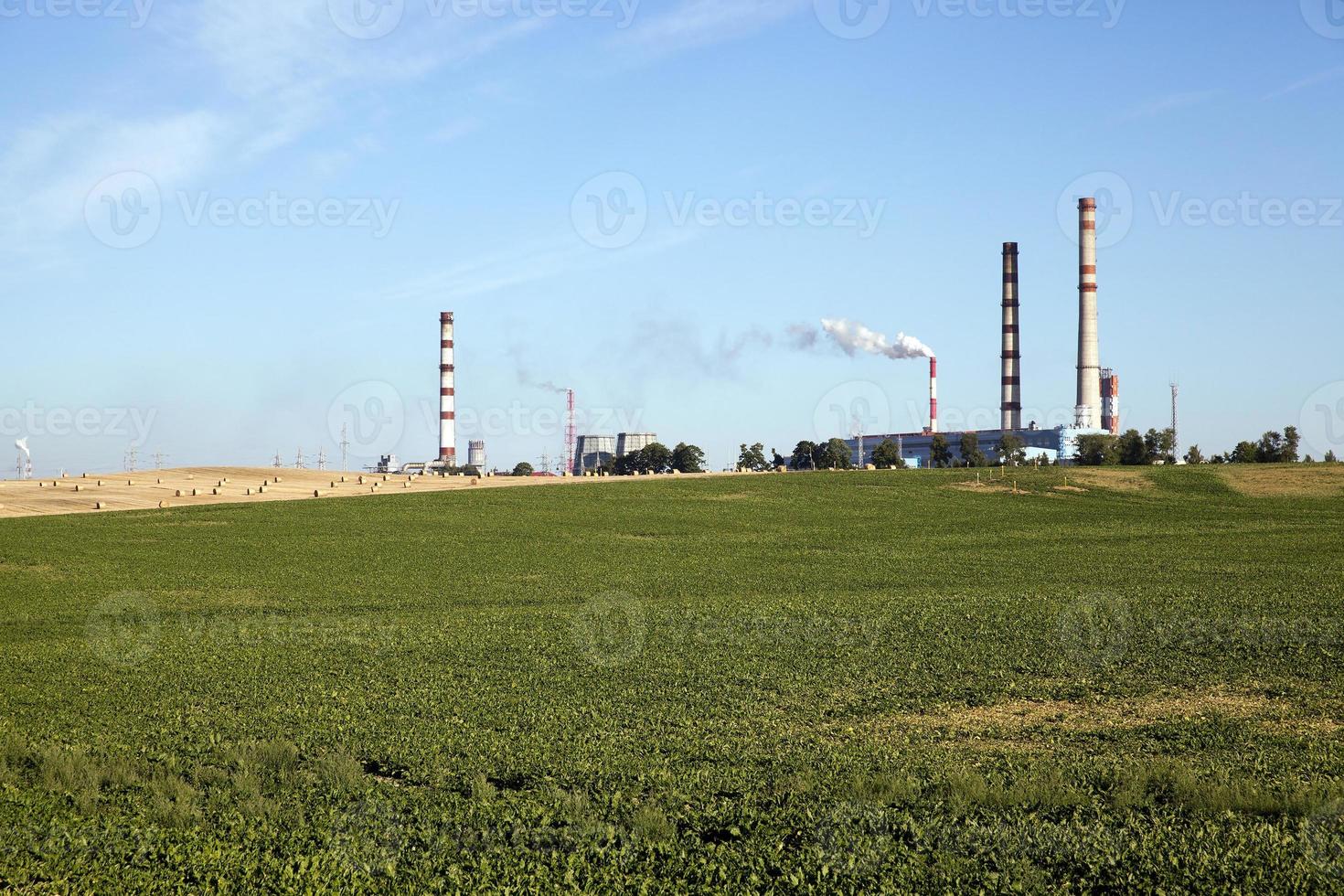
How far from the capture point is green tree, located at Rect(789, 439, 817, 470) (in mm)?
147125

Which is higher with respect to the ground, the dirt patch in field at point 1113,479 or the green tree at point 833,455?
the green tree at point 833,455

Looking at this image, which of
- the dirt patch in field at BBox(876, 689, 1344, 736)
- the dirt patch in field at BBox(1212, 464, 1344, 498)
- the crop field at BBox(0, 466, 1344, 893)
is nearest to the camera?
the crop field at BBox(0, 466, 1344, 893)

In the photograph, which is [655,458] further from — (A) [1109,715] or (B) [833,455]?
(A) [1109,715]

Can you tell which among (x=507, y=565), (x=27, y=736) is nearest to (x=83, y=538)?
(x=507, y=565)

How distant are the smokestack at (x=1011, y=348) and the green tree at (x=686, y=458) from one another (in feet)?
135

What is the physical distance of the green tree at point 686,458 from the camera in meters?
139

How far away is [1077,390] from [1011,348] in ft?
34.5

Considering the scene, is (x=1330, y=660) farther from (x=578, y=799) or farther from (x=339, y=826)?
(x=339, y=826)

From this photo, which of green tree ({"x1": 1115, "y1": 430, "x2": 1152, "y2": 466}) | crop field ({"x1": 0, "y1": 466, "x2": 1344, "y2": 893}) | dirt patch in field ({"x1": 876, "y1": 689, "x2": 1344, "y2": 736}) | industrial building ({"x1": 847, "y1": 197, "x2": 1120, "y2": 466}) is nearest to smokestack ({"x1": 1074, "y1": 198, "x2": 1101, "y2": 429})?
industrial building ({"x1": 847, "y1": 197, "x2": 1120, "y2": 466})

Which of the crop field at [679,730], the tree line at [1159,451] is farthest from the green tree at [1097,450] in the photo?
the crop field at [679,730]

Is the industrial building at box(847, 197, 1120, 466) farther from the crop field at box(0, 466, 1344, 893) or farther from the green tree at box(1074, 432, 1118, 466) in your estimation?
the crop field at box(0, 466, 1344, 893)

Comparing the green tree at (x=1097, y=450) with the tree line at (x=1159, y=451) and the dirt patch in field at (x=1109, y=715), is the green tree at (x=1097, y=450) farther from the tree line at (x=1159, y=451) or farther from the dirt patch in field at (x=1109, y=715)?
the dirt patch in field at (x=1109, y=715)

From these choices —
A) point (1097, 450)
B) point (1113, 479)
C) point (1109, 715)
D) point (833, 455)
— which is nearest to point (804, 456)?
point (833, 455)

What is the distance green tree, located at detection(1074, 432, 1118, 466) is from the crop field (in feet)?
268
